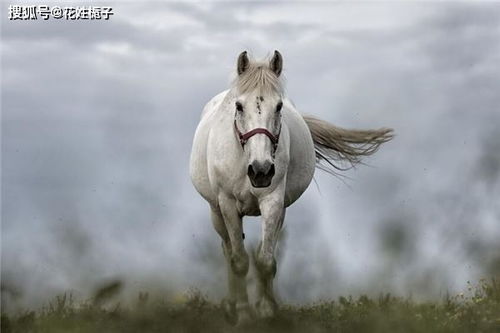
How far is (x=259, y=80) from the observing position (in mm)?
10312

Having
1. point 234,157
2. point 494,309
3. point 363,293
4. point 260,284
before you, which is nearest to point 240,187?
point 234,157

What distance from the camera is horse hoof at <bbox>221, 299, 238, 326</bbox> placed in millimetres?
10870

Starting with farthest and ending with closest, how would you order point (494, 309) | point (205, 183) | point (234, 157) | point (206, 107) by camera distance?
point (206, 107) → point (205, 183) → point (234, 157) → point (494, 309)

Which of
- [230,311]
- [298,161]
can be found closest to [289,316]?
[230,311]

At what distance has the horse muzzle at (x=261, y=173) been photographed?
389 inches

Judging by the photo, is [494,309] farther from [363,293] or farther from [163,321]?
[163,321]

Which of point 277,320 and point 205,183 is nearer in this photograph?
point 277,320

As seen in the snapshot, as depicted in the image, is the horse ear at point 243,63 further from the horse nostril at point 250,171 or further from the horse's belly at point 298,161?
the horse's belly at point 298,161

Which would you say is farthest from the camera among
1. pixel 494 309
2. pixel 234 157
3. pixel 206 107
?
pixel 206 107

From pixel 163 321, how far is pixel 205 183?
2.25m

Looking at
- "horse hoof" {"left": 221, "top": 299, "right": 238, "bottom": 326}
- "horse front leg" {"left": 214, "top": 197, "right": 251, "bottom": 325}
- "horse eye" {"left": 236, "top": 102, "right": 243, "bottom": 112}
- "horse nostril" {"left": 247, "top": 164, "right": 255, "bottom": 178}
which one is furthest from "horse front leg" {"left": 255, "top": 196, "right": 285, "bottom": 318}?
"horse eye" {"left": 236, "top": 102, "right": 243, "bottom": 112}

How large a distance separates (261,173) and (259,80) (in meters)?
1.00

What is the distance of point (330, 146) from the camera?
1362 cm

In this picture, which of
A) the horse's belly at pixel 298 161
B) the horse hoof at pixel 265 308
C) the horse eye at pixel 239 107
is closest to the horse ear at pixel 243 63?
the horse eye at pixel 239 107
